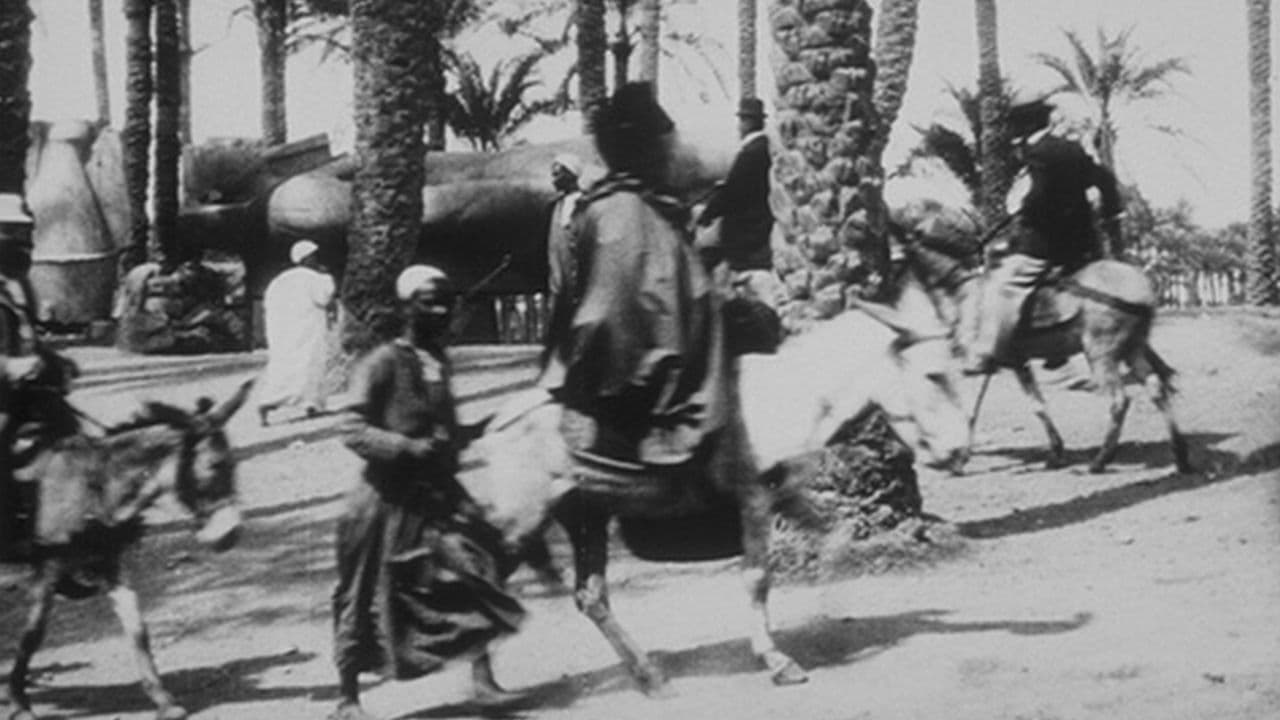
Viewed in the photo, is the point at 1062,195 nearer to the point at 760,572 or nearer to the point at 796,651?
the point at 796,651

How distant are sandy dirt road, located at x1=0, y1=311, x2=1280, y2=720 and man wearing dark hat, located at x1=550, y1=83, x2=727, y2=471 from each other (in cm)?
107

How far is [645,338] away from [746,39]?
26920mm

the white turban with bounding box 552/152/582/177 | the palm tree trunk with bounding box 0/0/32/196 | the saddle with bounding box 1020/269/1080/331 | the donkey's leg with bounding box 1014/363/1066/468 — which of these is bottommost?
the donkey's leg with bounding box 1014/363/1066/468

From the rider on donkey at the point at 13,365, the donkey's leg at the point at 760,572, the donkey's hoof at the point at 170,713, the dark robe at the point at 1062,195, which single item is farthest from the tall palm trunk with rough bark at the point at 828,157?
the rider on donkey at the point at 13,365

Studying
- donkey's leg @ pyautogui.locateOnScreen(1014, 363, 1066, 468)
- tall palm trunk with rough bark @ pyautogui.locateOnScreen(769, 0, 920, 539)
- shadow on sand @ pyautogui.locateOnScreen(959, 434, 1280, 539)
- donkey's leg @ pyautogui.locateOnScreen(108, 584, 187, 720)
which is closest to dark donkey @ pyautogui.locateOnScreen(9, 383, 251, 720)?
donkey's leg @ pyautogui.locateOnScreen(108, 584, 187, 720)

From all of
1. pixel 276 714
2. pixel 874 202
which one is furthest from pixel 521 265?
pixel 276 714

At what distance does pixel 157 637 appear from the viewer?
8.88m

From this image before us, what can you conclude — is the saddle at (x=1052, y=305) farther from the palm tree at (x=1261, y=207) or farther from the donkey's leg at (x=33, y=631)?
the palm tree at (x=1261, y=207)

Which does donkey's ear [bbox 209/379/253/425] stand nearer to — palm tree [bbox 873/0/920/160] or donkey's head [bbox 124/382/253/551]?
donkey's head [bbox 124/382/253/551]

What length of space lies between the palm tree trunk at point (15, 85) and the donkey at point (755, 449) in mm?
5925

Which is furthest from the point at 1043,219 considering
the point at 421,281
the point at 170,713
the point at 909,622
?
the point at 170,713

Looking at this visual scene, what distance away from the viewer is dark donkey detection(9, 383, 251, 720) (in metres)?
6.68

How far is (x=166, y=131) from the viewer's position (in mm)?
23453

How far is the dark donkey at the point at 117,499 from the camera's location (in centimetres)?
668
